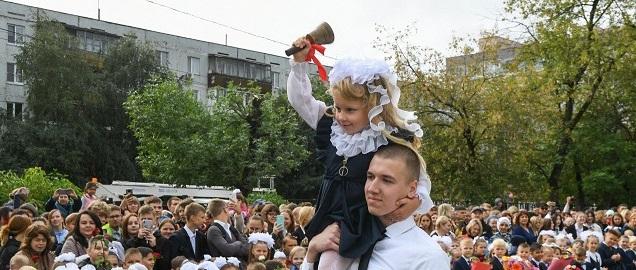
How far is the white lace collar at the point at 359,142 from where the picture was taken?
11.3ft

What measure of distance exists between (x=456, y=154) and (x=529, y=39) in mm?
5820

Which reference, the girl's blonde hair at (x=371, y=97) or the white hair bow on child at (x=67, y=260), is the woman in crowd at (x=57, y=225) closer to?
the white hair bow on child at (x=67, y=260)

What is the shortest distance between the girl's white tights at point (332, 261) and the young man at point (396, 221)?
41 mm

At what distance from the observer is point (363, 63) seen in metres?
3.46

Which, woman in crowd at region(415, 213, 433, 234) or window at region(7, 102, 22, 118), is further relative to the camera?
window at region(7, 102, 22, 118)

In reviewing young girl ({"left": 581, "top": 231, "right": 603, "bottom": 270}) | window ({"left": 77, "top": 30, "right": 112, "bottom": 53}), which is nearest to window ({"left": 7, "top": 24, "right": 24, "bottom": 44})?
window ({"left": 77, "top": 30, "right": 112, "bottom": 53})

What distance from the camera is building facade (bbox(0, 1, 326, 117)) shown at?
4575 centimetres

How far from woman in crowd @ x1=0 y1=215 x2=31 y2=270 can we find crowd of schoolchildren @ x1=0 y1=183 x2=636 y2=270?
0.03 ft

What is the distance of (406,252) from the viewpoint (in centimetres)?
318

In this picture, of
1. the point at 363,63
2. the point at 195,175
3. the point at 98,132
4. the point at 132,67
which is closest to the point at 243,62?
the point at 132,67

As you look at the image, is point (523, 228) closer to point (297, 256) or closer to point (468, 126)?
point (297, 256)

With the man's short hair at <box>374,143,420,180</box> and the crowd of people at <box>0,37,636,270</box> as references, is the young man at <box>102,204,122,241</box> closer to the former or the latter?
the crowd of people at <box>0,37,636,270</box>

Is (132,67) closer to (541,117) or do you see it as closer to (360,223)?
(541,117)

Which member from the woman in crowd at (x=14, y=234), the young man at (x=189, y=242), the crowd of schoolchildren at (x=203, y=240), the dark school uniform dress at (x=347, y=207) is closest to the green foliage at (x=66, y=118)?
the crowd of schoolchildren at (x=203, y=240)
